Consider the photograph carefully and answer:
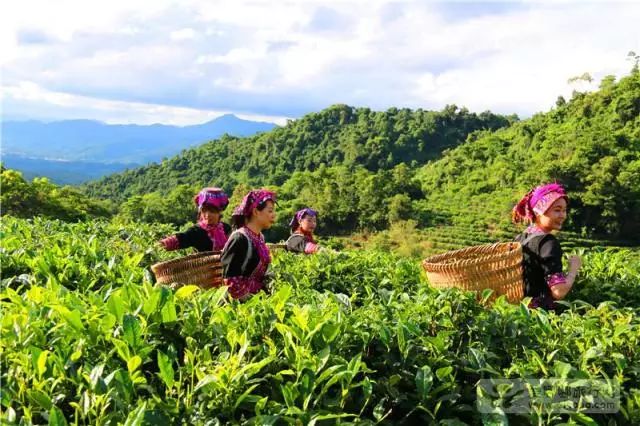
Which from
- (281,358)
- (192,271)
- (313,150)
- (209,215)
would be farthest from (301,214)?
(313,150)

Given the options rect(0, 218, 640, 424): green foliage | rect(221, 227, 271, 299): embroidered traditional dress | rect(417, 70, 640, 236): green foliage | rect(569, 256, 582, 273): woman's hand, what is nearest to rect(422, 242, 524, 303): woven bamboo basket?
rect(569, 256, 582, 273): woman's hand

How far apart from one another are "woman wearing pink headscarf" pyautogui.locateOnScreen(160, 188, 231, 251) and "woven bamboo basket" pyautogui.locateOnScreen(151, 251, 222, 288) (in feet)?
2.28

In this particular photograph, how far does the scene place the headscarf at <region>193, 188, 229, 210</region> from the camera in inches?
177

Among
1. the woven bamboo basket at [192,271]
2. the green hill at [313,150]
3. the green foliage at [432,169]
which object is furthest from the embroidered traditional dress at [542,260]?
the green hill at [313,150]

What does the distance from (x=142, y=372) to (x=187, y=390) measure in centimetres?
20

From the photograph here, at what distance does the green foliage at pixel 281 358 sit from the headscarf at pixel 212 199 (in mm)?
2510

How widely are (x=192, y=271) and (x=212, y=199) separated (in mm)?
1277

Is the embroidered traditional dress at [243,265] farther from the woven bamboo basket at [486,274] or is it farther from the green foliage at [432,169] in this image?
the green foliage at [432,169]

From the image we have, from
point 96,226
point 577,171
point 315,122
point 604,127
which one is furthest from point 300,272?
point 315,122

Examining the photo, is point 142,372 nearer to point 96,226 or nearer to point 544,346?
point 544,346

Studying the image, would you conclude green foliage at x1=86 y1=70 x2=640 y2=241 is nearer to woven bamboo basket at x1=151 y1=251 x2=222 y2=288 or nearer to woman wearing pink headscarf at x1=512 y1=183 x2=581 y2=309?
woven bamboo basket at x1=151 y1=251 x2=222 y2=288

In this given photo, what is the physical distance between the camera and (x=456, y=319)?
6.51ft

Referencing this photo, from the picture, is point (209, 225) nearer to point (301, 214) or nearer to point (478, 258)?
point (301, 214)

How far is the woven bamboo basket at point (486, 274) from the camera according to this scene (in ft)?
9.59
